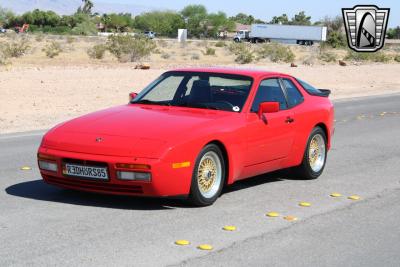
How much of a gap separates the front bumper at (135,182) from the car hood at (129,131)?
63 mm

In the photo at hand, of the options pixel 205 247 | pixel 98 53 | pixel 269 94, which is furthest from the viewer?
pixel 98 53

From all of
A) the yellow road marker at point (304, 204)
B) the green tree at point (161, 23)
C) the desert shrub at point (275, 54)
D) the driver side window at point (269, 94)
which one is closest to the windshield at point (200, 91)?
the driver side window at point (269, 94)

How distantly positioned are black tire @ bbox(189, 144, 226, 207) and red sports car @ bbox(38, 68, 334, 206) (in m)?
0.01

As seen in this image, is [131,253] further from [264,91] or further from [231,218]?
[264,91]

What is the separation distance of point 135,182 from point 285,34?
10854 centimetres

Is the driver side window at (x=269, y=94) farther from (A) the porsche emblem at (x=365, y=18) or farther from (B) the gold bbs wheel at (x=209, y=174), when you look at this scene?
(A) the porsche emblem at (x=365, y=18)

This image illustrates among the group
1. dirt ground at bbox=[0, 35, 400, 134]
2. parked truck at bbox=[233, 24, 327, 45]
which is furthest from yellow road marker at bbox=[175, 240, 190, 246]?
parked truck at bbox=[233, 24, 327, 45]

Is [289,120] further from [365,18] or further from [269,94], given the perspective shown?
[365,18]

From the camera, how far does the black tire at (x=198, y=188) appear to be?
7879mm

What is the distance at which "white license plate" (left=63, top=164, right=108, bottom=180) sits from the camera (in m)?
7.69

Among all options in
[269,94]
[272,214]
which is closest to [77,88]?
[269,94]

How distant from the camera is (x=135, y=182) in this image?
7.61 meters

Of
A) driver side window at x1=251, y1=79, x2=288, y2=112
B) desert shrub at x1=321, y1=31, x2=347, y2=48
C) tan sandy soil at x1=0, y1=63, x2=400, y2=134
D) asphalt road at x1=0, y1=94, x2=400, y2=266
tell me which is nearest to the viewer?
asphalt road at x1=0, y1=94, x2=400, y2=266

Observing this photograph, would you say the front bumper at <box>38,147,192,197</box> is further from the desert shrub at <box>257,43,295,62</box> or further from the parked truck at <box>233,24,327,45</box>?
the parked truck at <box>233,24,327,45</box>
